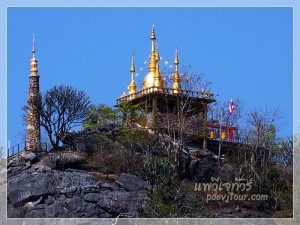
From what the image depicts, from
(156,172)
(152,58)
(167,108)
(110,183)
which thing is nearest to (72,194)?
(110,183)

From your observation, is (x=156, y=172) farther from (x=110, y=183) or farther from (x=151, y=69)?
(x=151, y=69)

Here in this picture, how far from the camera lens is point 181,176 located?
137 feet

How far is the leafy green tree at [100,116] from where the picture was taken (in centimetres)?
4533

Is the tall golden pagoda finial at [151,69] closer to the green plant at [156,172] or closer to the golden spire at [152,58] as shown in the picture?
the golden spire at [152,58]

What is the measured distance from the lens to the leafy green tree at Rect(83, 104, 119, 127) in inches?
1785

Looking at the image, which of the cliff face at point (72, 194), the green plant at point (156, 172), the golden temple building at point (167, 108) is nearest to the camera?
the cliff face at point (72, 194)

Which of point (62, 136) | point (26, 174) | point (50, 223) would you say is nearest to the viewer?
point (50, 223)

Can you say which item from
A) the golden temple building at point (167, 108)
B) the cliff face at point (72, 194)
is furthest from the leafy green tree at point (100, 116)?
the cliff face at point (72, 194)

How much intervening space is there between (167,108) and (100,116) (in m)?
2.84

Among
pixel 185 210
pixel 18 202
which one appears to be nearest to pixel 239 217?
pixel 185 210

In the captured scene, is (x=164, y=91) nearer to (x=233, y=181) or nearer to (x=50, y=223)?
(x=233, y=181)

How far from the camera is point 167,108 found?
4484cm

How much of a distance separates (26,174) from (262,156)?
9611mm

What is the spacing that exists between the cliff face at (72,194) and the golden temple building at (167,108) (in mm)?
5169
